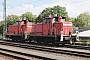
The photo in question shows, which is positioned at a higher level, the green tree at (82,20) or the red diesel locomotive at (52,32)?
the green tree at (82,20)

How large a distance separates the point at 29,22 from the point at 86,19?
253ft

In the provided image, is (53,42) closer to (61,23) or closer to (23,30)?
(61,23)

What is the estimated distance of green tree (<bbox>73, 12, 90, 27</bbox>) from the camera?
302 ft

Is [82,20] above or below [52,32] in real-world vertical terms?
above

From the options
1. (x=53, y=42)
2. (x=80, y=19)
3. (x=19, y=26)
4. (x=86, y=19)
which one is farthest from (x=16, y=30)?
(x=86, y=19)

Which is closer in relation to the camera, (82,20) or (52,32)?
(52,32)

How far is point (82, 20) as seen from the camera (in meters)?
97.6

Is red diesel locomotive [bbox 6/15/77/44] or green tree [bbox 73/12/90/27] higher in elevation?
green tree [bbox 73/12/90/27]

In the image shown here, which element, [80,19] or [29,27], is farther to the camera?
[80,19]

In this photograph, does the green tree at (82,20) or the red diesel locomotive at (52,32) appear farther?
the green tree at (82,20)

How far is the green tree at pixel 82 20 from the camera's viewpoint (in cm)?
9200

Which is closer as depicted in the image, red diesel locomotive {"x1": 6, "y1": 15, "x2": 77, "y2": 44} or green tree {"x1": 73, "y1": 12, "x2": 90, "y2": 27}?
red diesel locomotive {"x1": 6, "y1": 15, "x2": 77, "y2": 44}

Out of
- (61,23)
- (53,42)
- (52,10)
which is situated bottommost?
(53,42)

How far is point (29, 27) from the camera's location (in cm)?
2794
